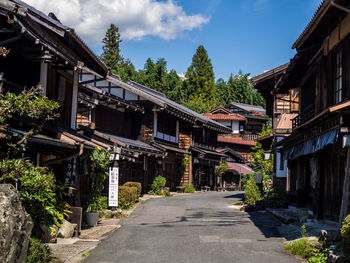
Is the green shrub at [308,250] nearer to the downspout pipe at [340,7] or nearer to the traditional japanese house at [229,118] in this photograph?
the downspout pipe at [340,7]

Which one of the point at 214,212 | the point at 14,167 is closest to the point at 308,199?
the point at 214,212

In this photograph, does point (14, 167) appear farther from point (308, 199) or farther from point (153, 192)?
point (153, 192)

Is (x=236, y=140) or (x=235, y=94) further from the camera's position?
(x=235, y=94)

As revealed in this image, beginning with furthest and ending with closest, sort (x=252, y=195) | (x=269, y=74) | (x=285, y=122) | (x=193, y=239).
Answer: (x=285, y=122)
(x=269, y=74)
(x=252, y=195)
(x=193, y=239)

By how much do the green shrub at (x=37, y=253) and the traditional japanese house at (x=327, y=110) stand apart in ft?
23.9

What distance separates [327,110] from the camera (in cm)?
1056

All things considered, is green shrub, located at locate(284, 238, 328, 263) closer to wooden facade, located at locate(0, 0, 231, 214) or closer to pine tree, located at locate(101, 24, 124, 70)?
wooden facade, located at locate(0, 0, 231, 214)

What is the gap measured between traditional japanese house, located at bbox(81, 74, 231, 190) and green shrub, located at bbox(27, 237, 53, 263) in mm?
16371

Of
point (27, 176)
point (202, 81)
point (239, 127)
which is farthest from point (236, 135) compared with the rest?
point (27, 176)

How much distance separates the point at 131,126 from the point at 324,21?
19089mm

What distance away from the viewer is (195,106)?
59.8 m

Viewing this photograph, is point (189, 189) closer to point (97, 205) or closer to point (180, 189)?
point (180, 189)

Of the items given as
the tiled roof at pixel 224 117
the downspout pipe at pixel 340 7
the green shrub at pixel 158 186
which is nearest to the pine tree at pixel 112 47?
the tiled roof at pixel 224 117

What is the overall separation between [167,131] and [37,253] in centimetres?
2515
